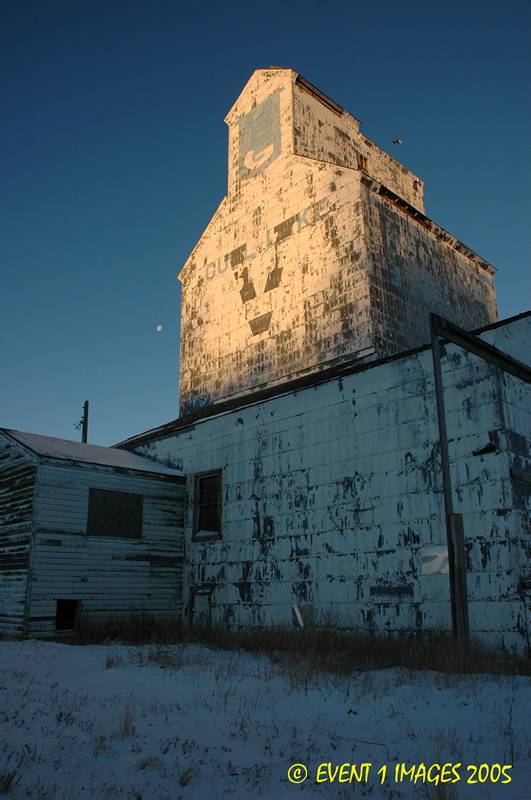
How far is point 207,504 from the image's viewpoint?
18.7 m

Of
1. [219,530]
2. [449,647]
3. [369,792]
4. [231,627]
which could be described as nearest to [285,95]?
[219,530]

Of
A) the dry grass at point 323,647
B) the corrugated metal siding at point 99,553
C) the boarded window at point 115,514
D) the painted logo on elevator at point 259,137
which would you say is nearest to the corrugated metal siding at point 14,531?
the corrugated metal siding at point 99,553

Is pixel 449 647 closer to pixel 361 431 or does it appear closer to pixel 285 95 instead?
pixel 361 431

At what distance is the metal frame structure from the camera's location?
33.4ft

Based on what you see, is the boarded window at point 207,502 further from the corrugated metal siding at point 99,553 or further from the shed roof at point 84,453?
the shed roof at point 84,453

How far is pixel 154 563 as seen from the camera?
18.1 metres

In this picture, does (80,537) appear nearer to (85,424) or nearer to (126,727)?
(126,727)

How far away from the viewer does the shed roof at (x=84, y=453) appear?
677 inches

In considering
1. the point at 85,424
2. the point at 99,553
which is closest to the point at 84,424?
the point at 85,424

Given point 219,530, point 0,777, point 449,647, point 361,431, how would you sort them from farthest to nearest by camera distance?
point 219,530 → point 361,431 → point 449,647 → point 0,777

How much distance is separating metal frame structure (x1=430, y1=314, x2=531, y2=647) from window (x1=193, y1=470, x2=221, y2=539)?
8239 millimetres

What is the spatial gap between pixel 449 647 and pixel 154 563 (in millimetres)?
9971

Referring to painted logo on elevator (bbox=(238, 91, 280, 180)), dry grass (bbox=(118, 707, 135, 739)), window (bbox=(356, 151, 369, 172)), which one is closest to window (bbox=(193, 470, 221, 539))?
dry grass (bbox=(118, 707, 135, 739))

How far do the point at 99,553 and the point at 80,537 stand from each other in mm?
684
